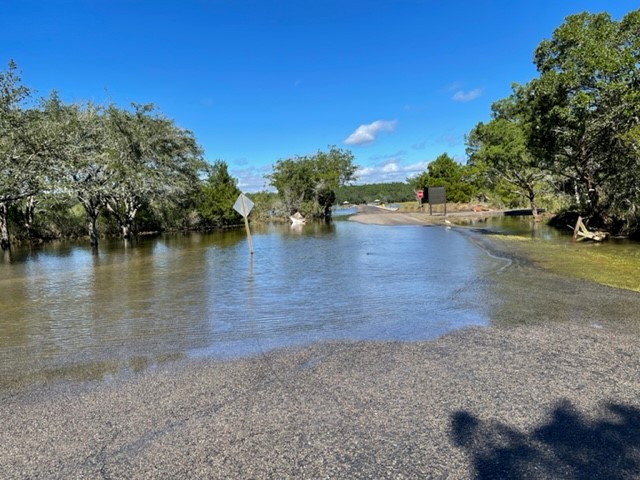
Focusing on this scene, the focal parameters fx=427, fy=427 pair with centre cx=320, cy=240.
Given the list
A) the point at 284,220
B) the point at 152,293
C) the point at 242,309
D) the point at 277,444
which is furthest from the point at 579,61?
the point at 284,220

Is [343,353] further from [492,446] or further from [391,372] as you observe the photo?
[492,446]

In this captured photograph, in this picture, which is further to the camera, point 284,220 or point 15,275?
point 284,220

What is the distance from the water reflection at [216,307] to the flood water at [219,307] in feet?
0.09

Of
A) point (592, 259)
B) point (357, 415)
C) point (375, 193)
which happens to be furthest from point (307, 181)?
point (375, 193)

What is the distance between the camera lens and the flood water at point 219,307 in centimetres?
582

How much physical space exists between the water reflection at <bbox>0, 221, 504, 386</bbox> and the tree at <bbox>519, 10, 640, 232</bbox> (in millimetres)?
6910

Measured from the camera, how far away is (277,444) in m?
3.24

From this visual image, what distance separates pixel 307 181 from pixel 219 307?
49081 millimetres

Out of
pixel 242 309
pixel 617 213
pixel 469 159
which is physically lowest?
pixel 242 309

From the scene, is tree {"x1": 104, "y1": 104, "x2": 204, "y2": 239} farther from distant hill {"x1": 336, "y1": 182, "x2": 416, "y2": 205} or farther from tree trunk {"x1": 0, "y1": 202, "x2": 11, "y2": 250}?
distant hill {"x1": 336, "y1": 182, "x2": 416, "y2": 205}

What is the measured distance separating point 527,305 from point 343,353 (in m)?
4.12

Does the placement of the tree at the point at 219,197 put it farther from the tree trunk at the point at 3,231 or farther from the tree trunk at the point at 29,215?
the tree trunk at the point at 3,231

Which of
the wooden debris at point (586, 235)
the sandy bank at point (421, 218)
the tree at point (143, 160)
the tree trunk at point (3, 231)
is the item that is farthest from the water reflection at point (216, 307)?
the sandy bank at point (421, 218)

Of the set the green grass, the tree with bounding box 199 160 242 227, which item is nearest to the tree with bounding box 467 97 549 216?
the green grass
